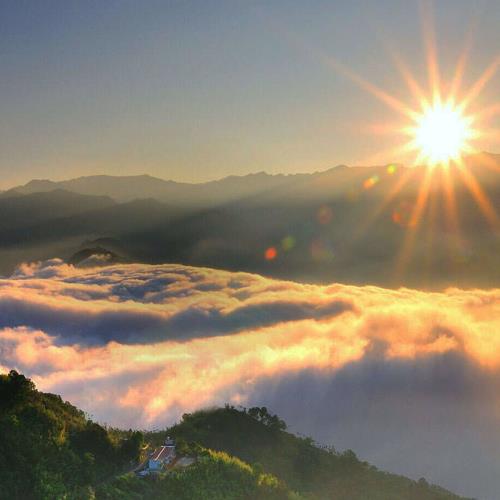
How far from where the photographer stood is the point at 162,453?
8194 centimetres

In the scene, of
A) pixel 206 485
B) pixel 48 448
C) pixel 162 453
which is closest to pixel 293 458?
pixel 162 453

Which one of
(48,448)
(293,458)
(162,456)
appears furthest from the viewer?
(293,458)

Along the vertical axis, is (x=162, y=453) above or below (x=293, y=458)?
below

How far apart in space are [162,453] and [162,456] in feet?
4.54

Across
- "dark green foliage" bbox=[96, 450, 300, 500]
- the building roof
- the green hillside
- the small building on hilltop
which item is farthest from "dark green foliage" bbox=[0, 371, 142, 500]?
the building roof

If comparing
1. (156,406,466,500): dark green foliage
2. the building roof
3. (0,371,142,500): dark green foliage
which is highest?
(156,406,466,500): dark green foliage

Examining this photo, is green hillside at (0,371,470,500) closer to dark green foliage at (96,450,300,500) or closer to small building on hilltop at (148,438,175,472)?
dark green foliage at (96,450,300,500)

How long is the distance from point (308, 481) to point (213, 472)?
23204 millimetres

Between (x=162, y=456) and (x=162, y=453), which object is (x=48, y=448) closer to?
(x=162, y=456)

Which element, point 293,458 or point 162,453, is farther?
point 293,458

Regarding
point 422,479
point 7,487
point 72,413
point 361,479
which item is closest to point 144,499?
point 7,487

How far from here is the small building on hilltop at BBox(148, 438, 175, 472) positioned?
2923 inches

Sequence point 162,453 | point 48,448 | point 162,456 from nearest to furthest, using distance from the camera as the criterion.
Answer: point 48,448 < point 162,456 < point 162,453

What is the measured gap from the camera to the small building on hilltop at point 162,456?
244 feet
